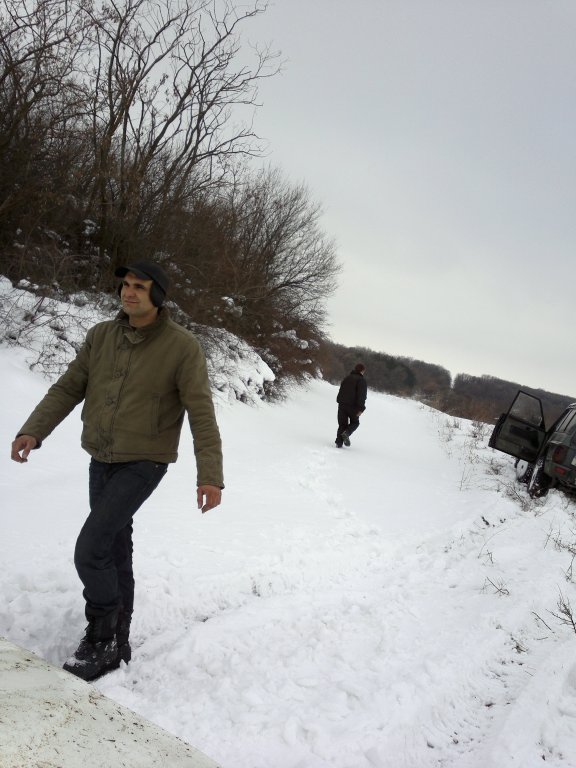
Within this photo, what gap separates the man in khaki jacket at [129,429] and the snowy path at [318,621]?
18.0 inches

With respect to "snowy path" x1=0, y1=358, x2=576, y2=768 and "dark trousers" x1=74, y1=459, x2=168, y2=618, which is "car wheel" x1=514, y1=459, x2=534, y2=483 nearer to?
"snowy path" x1=0, y1=358, x2=576, y2=768

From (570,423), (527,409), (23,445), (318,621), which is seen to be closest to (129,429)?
(23,445)

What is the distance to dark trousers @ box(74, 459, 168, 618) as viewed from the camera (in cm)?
238

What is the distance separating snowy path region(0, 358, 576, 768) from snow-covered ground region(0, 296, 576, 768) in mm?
13

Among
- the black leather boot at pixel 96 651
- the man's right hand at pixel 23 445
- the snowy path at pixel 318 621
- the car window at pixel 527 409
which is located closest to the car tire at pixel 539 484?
the car window at pixel 527 409

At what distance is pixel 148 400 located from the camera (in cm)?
247

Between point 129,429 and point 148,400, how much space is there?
0.17 m

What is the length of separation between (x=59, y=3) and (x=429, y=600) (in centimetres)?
1043

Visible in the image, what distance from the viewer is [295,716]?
2387 millimetres

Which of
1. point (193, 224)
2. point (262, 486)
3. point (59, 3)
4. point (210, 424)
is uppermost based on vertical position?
point (59, 3)

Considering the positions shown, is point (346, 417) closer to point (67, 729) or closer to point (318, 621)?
point (318, 621)

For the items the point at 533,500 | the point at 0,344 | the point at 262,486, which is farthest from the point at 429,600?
the point at 0,344

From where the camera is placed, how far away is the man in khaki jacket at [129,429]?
241cm

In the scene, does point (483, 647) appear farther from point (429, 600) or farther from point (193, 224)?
point (193, 224)
